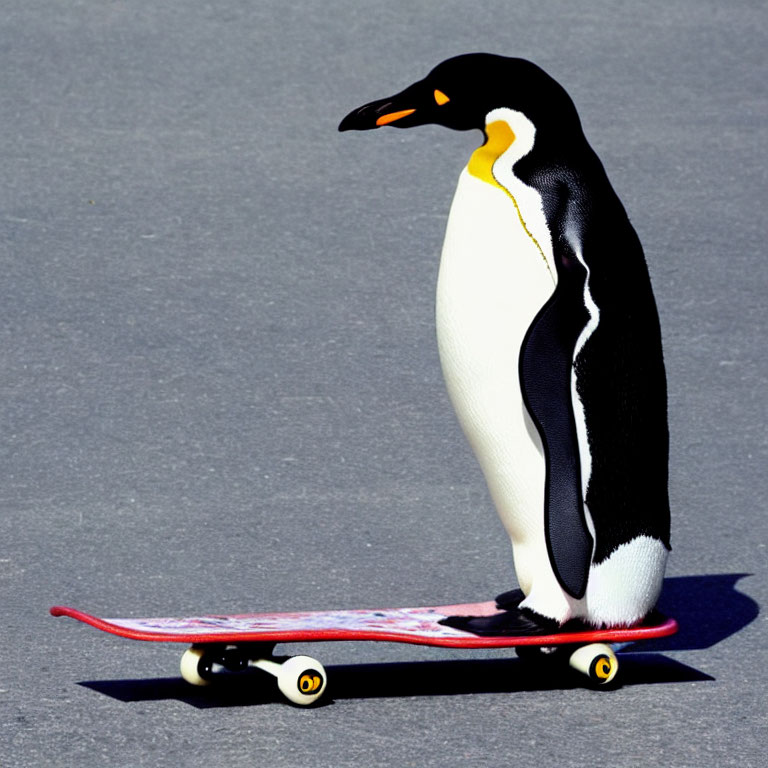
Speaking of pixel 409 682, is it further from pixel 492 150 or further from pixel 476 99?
pixel 476 99

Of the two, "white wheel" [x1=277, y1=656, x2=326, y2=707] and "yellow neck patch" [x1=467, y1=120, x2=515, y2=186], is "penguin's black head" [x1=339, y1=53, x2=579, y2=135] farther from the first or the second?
"white wheel" [x1=277, y1=656, x2=326, y2=707]

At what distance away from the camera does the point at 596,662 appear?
379 centimetres

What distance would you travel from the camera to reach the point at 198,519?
485 cm

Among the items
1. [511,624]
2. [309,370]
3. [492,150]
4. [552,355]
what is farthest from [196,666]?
[309,370]

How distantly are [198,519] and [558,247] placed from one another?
61.9 inches

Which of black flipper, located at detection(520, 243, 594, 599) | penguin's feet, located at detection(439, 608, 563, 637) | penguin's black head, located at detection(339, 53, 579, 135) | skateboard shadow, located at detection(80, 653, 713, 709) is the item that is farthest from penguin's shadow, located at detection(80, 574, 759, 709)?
penguin's black head, located at detection(339, 53, 579, 135)

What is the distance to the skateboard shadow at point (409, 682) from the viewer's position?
12.2ft

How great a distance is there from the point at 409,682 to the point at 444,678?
83 millimetres

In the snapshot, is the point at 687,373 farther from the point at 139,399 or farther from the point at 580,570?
the point at 580,570

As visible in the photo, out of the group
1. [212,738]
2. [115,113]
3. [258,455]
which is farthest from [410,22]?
[212,738]

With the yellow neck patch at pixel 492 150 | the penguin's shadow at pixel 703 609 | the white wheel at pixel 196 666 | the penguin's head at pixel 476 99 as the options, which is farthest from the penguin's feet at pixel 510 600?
the penguin's head at pixel 476 99

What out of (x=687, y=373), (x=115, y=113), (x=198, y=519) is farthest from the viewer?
(x=115, y=113)

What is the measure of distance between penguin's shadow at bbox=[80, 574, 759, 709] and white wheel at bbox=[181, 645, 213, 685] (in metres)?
0.04

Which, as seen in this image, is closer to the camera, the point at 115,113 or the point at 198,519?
the point at 198,519
